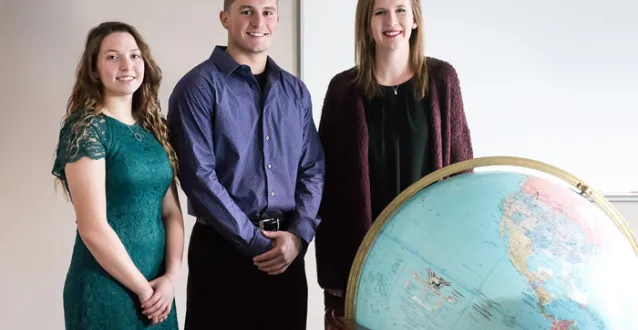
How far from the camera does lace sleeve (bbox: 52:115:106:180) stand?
1.55 m

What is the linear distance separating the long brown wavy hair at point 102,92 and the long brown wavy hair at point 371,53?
608mm

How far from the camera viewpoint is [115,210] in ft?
5.34

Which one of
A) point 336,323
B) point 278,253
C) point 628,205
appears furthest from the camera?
point 628,205

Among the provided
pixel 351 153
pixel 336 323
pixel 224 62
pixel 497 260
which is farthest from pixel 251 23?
pixel 497 260

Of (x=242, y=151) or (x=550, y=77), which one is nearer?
(x=242, y=151)

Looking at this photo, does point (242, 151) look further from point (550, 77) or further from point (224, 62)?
point (550, 77)

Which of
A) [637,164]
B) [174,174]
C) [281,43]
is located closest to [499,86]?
[637,164]

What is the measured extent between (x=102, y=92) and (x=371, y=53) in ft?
2.69

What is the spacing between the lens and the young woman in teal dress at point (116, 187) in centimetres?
157

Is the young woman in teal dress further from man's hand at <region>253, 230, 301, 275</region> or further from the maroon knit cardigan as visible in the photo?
the maroon knit cardigan

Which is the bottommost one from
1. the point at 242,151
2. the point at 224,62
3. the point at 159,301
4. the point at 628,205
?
the point at 628,205

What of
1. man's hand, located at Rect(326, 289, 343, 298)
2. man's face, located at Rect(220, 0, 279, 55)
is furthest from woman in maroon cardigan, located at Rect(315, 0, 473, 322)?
man's face, located at Rect(220, 0, 279, 55)

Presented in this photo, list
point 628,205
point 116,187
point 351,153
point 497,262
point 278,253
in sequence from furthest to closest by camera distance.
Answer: point 628,205
point 351,153
point 278,253
point 116,187
point 497,262

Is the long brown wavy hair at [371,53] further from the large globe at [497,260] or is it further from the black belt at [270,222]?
the large globe at [497,260]
